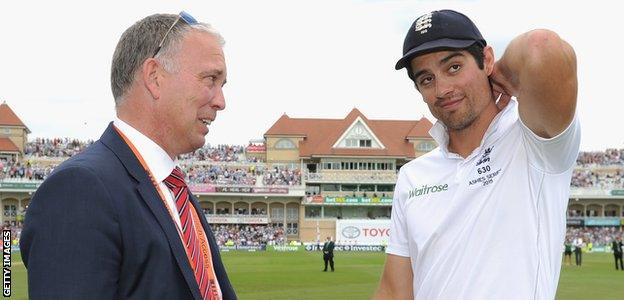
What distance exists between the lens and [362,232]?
60781mm

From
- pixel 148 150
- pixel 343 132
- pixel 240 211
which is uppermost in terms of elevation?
pixel 343 132

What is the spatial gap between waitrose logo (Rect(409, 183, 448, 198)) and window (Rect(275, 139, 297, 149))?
80451 millimetres

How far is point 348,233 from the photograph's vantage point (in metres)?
61.3

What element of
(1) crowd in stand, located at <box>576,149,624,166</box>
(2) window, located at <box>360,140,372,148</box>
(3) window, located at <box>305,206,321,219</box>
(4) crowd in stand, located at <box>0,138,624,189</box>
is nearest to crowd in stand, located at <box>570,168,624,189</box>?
(4) crowd in stand, located at <box>0,138,624,189</box>

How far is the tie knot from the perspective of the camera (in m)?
2.69

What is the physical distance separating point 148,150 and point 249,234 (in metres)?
67.9

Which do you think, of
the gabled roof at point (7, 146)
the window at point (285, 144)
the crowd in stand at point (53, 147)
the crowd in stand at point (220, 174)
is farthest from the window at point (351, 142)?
the gabled roof at point (7, 146)

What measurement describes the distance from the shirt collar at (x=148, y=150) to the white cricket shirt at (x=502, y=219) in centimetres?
130

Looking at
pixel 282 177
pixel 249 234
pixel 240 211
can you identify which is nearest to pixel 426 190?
pixel 249 234

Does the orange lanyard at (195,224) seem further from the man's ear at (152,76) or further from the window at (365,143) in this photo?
the window at (365,143)

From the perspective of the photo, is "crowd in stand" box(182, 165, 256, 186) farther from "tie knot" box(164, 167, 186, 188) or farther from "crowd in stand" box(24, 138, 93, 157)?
"tie knot" box(164, 167, 186, 188)

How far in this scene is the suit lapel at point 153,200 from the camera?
7.86 ft

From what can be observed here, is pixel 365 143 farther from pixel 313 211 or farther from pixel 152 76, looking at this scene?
pixel 152 76

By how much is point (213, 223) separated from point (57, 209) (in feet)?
231
